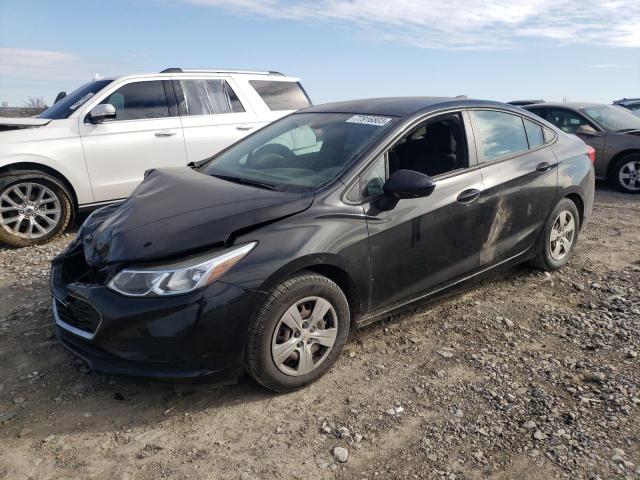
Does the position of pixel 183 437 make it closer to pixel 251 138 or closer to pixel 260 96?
pixel 251 138

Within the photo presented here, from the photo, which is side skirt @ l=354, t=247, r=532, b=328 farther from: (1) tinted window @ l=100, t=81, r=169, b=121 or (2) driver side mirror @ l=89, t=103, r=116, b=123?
(1) tinted window @ l=100, t=81, r=169, b=121

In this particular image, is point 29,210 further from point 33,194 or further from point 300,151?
point 300,151

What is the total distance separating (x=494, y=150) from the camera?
399cm

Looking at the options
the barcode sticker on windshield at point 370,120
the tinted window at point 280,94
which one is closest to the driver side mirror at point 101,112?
the tinted window at point 280,94

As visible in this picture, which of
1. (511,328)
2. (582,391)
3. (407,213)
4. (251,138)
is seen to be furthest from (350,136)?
(582,391)

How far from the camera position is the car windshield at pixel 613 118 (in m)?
8.90

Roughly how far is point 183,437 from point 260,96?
5.54 m

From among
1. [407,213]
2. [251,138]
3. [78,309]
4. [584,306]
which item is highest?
[251,138]

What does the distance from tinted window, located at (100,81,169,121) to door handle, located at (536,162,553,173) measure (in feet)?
14.7

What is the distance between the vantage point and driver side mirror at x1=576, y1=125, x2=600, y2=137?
8.87 metres

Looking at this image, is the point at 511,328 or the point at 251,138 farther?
the point at 251,138

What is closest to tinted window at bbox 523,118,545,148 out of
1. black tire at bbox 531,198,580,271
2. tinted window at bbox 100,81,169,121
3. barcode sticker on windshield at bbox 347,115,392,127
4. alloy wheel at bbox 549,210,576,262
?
black tire at bbox 531,198,580,271

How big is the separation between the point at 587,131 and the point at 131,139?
7.30 m

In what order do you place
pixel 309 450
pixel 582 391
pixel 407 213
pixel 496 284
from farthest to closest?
1. pixel 496 284
2. pixel 407 213
3. pixel 582 391
4. pixel 309 450
